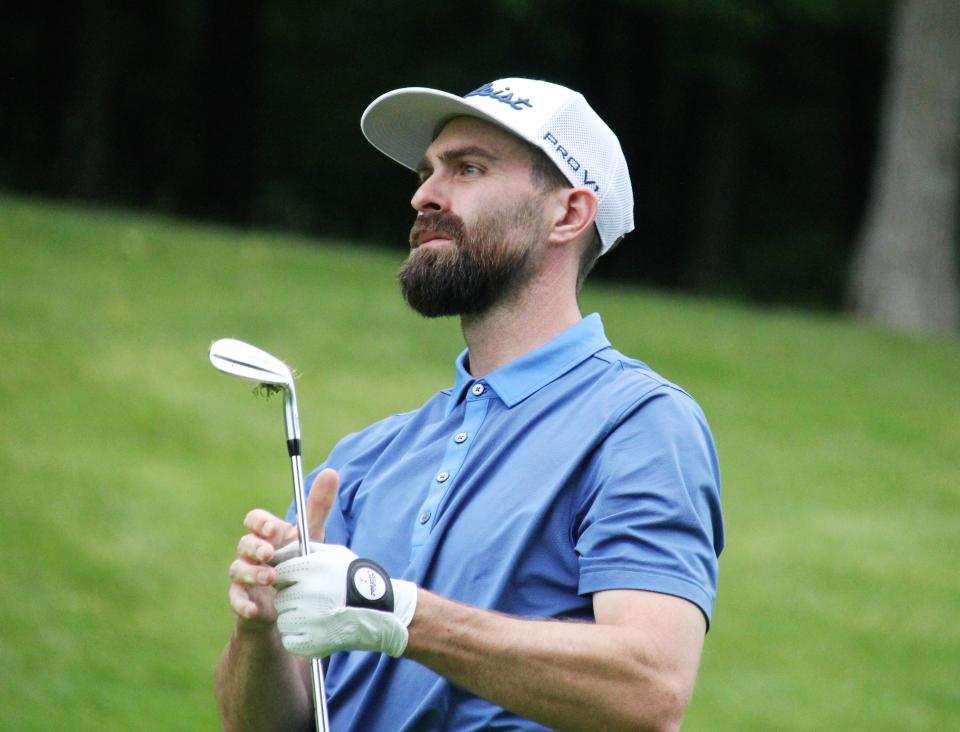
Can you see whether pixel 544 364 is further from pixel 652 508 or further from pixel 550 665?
pixel 550 665

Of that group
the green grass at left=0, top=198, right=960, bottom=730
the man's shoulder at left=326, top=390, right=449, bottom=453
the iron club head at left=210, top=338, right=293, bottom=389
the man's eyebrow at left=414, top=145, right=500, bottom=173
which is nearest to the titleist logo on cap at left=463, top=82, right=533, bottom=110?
the man's eyebrow at left=414, top=145, right=500, bottom=173

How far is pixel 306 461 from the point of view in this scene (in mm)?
8992

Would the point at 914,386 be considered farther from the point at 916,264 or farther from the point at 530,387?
the point at 530,387

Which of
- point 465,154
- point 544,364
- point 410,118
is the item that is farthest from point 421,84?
point 544,364

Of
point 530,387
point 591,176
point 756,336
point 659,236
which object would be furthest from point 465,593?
point 659,236

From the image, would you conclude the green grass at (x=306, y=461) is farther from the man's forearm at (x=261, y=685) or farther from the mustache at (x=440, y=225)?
the mustache at (x=440, y=225)

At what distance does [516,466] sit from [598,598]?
0.36 m

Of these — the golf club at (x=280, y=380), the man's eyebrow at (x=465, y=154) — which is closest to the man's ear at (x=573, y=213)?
the man's eyebrow at (x=465, y=154)

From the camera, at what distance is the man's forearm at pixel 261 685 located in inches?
122

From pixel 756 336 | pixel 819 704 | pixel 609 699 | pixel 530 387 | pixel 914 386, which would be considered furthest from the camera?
pixel 756 336

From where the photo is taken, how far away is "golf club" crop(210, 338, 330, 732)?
9.72ft

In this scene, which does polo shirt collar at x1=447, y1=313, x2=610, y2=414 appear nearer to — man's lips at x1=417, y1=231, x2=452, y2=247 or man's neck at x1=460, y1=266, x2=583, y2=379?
man's neck at x1=460, y1=266, x2=583, y2=379

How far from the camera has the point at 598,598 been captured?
2766mm

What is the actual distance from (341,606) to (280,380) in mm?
584
